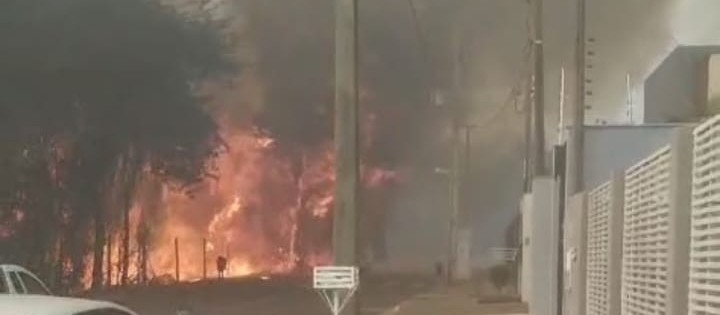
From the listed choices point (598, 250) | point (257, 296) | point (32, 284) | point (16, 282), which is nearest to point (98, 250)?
point (257, 296)

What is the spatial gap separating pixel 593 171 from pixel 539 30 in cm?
1100

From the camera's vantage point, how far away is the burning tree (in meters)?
37.1

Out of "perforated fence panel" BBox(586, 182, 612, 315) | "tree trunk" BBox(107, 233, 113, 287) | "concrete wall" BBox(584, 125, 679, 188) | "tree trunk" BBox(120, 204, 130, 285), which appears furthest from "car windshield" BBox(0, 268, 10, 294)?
"tree trunk" BBox(120, 204, 130, 285)

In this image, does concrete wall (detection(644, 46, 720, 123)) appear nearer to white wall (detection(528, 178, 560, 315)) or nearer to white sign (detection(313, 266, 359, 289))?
white wall (detection(528, 178, 560, 315))

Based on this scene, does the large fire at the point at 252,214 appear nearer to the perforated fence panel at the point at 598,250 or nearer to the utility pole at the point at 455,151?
the utility pole at the point at 455,151

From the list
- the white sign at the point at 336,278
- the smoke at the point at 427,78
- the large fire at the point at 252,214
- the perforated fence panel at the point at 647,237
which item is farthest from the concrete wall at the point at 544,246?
the smoke at the point at 427,78

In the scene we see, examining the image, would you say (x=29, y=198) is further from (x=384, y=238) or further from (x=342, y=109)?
(x=342, y=109)

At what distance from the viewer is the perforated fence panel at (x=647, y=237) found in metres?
6.77

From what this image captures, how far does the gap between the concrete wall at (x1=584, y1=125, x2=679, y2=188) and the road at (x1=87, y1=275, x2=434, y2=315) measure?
42.6 feet

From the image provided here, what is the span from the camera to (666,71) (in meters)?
38.4

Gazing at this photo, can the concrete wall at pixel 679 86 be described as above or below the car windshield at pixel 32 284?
above

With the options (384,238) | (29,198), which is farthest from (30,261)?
(384,238)

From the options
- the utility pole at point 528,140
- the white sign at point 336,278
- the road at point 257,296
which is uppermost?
the utility pole at point 528,140

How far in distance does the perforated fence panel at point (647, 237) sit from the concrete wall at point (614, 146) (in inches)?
421
